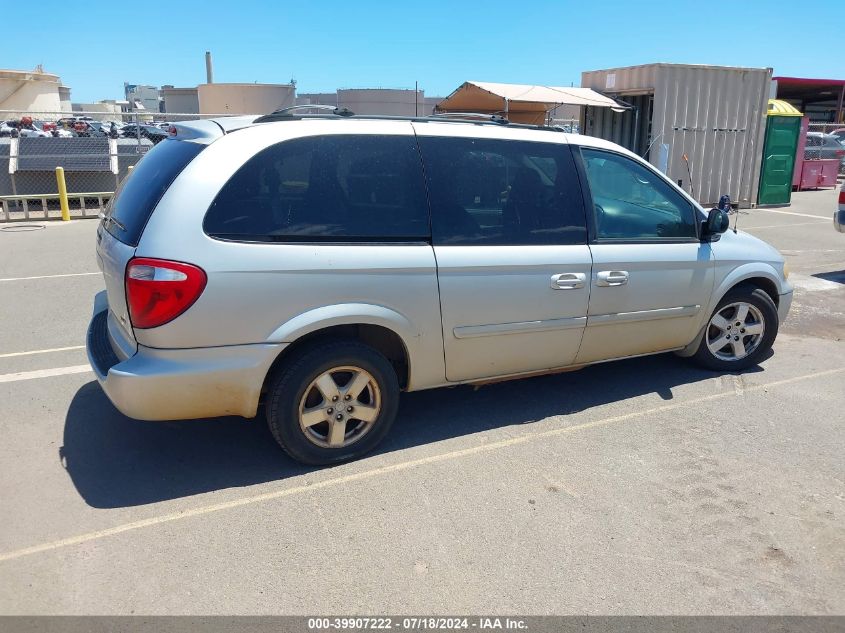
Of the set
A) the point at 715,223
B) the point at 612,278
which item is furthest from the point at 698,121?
the point at 612,278

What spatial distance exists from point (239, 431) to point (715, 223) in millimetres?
3518

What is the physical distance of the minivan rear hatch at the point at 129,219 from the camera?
3.35 metres

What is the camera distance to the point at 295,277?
11.2ft

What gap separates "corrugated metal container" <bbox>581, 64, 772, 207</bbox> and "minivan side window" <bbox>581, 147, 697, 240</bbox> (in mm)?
9859

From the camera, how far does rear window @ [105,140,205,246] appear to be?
338 centimetres

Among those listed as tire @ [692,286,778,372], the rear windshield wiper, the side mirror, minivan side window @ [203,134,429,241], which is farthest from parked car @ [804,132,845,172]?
the rear windshield wiper

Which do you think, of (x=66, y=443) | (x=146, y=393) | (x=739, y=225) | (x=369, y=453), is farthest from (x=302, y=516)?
(x=739, y=225)

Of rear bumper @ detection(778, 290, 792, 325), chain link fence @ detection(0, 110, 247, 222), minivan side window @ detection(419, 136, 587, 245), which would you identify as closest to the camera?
minivan side window @ detection(419, 136, 587, 245)

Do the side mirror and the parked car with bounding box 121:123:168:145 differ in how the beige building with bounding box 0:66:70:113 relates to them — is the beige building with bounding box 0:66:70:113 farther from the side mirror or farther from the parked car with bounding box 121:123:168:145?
the side mirror

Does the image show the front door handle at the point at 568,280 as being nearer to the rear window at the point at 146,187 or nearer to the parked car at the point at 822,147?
the rear window at the point at 146,187

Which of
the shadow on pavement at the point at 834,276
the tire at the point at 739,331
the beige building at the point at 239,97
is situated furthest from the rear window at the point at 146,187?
the beige building at the point at 239,97

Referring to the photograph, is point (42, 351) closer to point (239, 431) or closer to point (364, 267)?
point (239, 431)

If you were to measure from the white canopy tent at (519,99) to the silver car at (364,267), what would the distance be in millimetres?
9970

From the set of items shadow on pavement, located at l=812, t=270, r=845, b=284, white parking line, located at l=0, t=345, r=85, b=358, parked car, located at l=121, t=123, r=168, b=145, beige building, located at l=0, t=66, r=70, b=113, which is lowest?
white parking line, located at l=0, t=345, r=85, b=358
